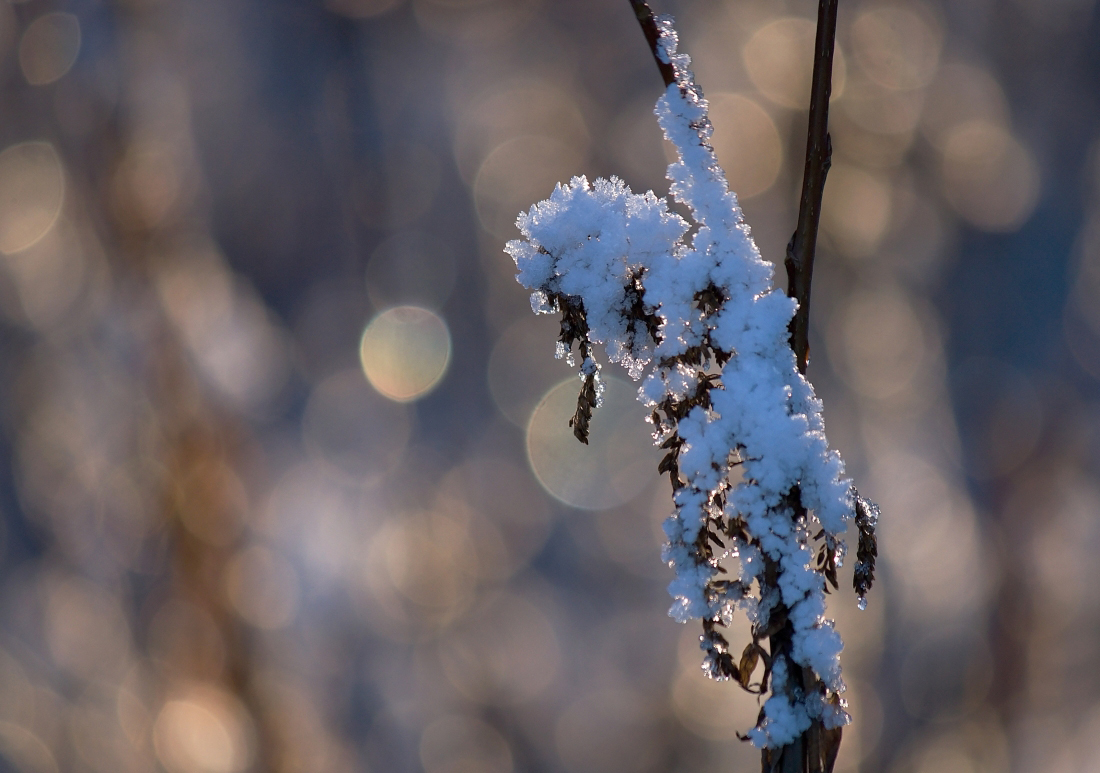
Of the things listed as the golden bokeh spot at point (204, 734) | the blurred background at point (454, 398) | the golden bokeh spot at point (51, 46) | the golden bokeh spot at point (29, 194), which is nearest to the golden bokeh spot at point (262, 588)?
the blurred background at point (454, 398)

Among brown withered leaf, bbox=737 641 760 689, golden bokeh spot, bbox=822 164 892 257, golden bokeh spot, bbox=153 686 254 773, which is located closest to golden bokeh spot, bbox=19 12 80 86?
golden bokeh spot, bbox=153 686 254 773

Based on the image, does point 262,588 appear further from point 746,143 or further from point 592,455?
point 746,143

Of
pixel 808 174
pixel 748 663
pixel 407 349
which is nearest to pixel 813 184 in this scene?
pixel 808 174

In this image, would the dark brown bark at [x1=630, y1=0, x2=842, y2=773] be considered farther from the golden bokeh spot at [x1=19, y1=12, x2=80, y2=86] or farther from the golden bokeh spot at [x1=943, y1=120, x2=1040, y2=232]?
the golden bokeh spot at [x1=19, y1=12, x2=80, y2=86]

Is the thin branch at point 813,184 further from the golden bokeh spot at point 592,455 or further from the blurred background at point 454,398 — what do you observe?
the golden bokeh spot at point 592,455

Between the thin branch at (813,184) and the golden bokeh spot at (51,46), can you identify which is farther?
the golden bokeh spot at (51,46)

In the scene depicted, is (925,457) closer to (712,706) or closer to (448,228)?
(712,706)

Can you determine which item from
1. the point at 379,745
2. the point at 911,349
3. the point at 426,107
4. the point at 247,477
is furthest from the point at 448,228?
the point at 379,745

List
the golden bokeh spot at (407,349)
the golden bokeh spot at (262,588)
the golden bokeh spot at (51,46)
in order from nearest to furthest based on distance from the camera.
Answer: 1. the golden bokeh spot at (51,46)
2. the golden bokeh spot at (262,588)
3. the golden bokeh spot at (407,349)
